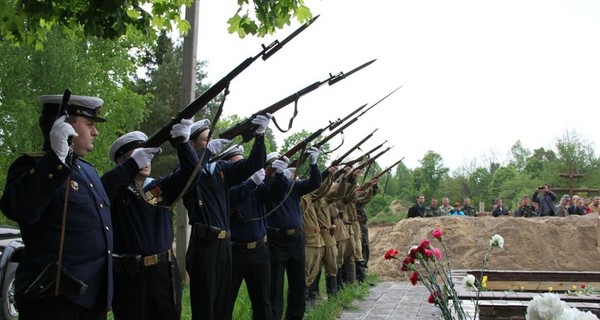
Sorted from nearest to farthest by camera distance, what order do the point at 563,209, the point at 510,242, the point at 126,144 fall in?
1. the point at 126,144
2. the point at 510,242
3. the point at 563,209

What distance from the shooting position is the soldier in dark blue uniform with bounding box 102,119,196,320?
4.20 meters

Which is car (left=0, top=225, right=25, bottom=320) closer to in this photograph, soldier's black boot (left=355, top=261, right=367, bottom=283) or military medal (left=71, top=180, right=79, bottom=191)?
military medal (left=71, top=180, right=79, bottom=191)

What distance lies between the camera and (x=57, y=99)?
3.72 meters

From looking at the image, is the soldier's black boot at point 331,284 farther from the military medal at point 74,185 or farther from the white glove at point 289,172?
the military medal at point 74,185

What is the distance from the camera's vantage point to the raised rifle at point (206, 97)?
436cm

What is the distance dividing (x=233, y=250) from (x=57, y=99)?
2.54 meters

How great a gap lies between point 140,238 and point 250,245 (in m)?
1.70

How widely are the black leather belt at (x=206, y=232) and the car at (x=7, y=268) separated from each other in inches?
89.9

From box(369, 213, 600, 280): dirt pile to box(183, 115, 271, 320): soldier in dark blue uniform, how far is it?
8.66m

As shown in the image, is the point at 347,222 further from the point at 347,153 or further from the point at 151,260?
the point at 151,260

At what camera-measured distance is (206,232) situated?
5.11 meters

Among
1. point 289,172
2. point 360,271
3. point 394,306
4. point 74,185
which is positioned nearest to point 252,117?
point 289,172

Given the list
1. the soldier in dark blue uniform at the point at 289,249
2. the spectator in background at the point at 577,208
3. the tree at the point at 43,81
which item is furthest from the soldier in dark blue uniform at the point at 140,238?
the spectator in background at the point at 577,208

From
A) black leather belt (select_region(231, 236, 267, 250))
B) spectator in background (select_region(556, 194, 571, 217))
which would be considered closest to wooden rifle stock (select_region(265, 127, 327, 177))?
black leather belt (select_region(231, 236, 267, 250))
